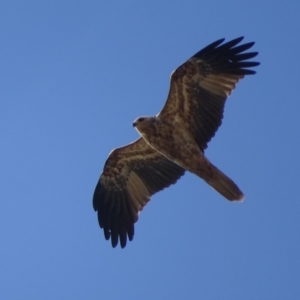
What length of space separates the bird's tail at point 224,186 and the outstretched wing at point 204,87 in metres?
0.78

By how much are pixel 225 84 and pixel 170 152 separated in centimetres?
152

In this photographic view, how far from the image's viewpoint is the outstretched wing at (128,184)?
53.1 ft

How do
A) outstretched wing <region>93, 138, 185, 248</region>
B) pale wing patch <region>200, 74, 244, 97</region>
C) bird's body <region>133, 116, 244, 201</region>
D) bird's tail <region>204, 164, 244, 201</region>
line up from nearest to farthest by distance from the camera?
bird's tail <region>204, 164, 244, 201</region> → bird's body <region>133, 116, 244, 201</region> → pale wing patch <region>200, 74, 244, 97</region> → outstretched wing <region>93, 138, 185, 248</region>

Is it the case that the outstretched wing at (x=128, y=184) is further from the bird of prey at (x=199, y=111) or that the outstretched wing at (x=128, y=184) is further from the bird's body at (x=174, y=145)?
the bird's body at (x=174, y=145)

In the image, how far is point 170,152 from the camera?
15016 mm

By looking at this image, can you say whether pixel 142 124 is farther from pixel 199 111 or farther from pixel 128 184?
pixel 128 184

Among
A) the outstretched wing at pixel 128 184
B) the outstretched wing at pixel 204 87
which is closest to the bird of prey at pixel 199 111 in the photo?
the outstretched wing at pixel 204 87

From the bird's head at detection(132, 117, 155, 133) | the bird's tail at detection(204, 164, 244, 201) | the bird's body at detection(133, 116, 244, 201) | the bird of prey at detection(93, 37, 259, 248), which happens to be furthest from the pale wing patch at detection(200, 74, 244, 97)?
the bird's tail at detection(204, 164, 244, 201)

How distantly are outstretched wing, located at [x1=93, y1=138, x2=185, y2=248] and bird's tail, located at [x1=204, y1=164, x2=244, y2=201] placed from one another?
1.54m

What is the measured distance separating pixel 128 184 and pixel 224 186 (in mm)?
2591

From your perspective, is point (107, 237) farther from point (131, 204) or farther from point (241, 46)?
point (241, 46)

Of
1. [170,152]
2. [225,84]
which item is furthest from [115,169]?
[225,84]

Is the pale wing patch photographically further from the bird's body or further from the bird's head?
the bird's head

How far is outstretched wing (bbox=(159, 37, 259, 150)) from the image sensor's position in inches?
594
